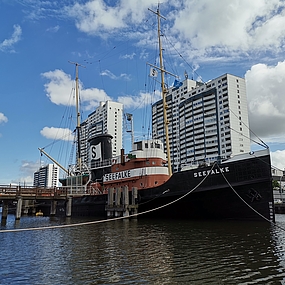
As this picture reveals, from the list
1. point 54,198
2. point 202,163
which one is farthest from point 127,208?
point 54,198

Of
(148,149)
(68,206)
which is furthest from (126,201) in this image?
(68,206)

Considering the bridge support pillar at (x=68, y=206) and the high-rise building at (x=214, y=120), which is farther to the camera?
the high-rise building at (x=214, y=120)

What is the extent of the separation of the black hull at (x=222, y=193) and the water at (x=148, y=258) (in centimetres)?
414

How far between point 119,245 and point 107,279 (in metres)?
4.83

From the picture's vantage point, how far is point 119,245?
1223cm

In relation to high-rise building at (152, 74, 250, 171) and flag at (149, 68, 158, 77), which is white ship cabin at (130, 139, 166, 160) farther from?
high-rise building at (152, 74, 250, 171)

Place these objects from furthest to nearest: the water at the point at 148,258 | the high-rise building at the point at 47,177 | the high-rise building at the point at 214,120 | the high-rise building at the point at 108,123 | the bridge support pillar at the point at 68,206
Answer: the high-rise building at the point at 47,177 → the high-rise building at the point at 108,123 → the high-rise building at the point at 214,120 → the bridge support pillar at the point at 68,206 → the water at the point at 148,258

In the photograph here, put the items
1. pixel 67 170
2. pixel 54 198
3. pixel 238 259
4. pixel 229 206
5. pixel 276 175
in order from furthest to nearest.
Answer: pixel 276 175 → pixel 67 170 → pixel 54 198 → pixel 229 206 → pixel 238 259

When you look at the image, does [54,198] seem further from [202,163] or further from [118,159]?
[202,163]

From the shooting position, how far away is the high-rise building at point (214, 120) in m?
88.2

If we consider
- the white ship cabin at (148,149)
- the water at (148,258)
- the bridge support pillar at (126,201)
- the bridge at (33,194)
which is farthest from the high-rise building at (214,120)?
the water at (148,258)

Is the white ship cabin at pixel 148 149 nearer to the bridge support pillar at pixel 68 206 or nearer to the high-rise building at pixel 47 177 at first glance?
the bridge support pillar at pixel 68 206

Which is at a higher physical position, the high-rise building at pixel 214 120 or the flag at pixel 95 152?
the high-rise building at pixel 214 120

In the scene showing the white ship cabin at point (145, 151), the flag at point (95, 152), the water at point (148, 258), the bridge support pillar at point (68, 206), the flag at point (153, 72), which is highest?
the flag at point (153, 72)
